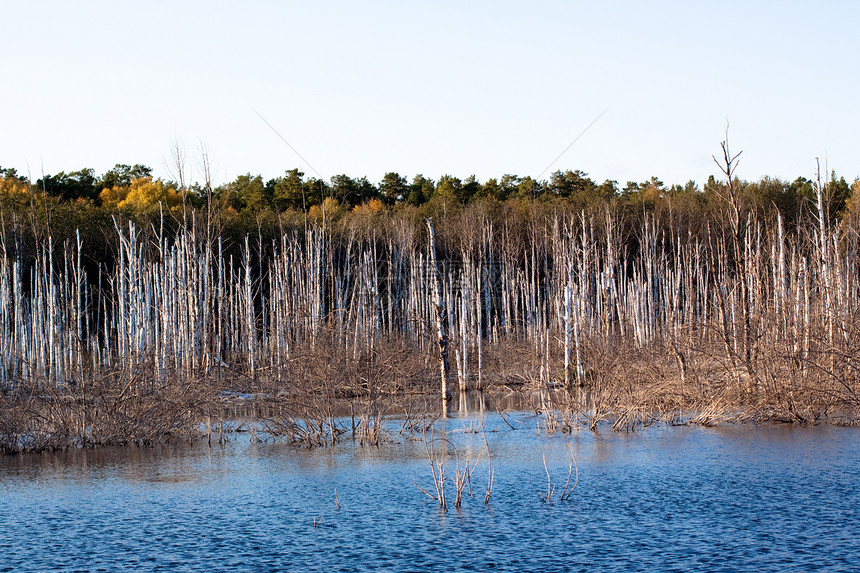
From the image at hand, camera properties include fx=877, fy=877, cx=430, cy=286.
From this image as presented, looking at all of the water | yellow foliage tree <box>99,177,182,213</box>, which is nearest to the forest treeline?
yellow foliage tree <box>99,177,182,213</box>

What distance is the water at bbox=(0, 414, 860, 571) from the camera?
7035 millimetres

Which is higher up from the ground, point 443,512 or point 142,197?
point 142,197

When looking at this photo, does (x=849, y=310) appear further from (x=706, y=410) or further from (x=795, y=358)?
(x=706, y=410)

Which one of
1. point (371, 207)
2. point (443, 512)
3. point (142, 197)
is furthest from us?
point (371, 207)

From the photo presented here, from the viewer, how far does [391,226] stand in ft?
135

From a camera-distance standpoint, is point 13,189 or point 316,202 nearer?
point 13,189

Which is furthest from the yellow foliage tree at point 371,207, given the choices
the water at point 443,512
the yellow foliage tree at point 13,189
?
the water at point 443,512

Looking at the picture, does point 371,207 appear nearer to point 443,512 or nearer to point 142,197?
point 142,197

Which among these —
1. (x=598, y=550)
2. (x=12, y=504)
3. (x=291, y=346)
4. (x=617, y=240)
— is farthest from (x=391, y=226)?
(x=598, y=550)

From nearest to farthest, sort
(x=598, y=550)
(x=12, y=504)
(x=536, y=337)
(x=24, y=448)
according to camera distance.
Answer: (x=598, y=550)
(x=12, y=504)
(x=24, y=448)
(x=536, y=337)

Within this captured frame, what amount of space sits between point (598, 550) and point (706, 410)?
8.50m

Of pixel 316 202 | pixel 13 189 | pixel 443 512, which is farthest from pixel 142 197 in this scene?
pixel 443 512

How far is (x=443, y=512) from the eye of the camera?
8.66m

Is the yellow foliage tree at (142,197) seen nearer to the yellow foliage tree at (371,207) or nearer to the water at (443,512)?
the yellow foliage tree at (371,207)
